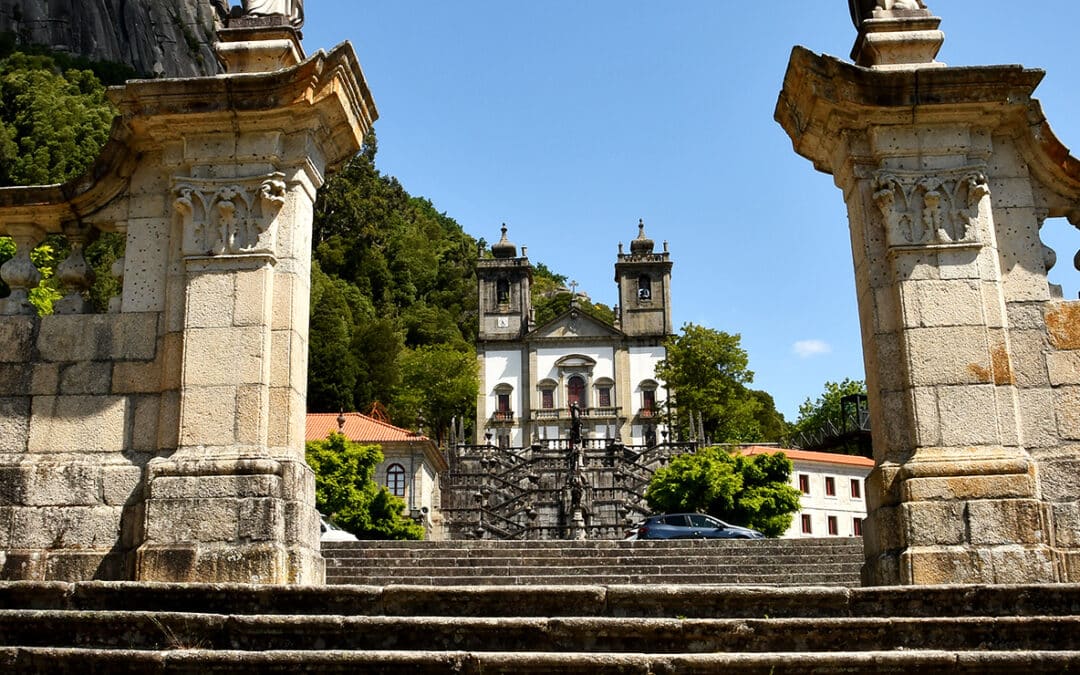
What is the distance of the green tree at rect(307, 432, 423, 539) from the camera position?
117 ft

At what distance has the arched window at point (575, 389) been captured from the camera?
272 feet

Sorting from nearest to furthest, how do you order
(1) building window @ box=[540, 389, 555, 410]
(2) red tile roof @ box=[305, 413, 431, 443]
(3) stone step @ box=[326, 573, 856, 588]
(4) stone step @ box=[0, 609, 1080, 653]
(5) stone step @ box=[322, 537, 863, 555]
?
(4) stone step @ box=[0, 609, 1080, 653], (3) stone step @ box=[326, 573, 856, 588], (5) stone step @ box=[322, 537, 863, 555], (2) red tile roof @ box=[305, 413, 431, 443], (1) building window @ box=[540, 389, 555, 410]

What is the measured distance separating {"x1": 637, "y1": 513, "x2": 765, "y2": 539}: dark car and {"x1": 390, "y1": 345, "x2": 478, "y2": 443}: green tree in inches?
2034

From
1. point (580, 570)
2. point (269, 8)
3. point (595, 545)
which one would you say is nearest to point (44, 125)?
point (595, 545)

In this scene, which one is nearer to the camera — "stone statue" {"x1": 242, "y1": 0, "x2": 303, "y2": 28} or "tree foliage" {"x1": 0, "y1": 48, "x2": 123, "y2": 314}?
"stone statue" {"x1": 242, "y1": 0, "x2": 303, "y2": 28}

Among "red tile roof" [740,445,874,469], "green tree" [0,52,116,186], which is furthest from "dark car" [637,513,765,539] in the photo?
"green tree" [0,52,116,186]

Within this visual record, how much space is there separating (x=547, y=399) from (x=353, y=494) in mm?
47607

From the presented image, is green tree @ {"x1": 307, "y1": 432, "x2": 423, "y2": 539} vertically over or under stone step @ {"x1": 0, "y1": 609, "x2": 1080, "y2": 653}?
over

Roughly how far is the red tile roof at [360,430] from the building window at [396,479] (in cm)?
131

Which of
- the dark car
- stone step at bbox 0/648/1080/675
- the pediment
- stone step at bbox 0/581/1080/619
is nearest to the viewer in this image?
stone step at bbox 0/648/1080/675

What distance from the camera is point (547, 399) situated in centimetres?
8294

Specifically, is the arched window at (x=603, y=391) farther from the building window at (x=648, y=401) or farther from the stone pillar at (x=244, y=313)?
the stone pillar at (x=244, y=313)

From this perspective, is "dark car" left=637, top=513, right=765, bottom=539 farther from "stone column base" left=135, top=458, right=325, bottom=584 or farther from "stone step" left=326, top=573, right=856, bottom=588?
"stone column base" left=135, top=458, right=325, bottom=584

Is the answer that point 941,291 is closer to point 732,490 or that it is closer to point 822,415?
point 732,490
